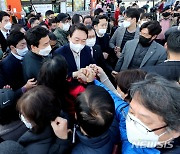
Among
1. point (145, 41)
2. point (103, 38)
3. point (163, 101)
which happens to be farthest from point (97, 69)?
point (103, 38)

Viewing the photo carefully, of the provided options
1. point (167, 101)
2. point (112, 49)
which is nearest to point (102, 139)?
point (167, 101)

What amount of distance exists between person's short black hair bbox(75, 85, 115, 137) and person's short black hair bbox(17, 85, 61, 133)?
0.66ft

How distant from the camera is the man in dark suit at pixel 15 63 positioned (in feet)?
7.18

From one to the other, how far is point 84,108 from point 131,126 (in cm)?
29

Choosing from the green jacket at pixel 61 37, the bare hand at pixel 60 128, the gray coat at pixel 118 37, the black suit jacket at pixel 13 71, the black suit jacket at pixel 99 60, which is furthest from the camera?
the green jacket at pixel 61 37

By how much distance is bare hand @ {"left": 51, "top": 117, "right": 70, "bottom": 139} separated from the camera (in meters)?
1.19

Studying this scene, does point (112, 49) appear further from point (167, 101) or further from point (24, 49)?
point (167, 101)

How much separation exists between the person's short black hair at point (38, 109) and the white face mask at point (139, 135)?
0.47m

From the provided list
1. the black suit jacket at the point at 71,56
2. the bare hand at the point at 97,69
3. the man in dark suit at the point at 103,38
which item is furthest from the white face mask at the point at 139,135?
the man in dark suit at the point at 103,38

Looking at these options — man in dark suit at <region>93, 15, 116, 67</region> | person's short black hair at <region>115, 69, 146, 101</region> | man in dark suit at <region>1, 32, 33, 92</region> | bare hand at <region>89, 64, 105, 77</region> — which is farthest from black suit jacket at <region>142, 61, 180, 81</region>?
man in dark suit at <region>93, 15, 116, 67</region>

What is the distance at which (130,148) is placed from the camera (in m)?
1.12

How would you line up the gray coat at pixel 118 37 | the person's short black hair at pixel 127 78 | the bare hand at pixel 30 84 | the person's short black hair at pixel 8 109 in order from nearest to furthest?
the person's short black hair at pixel 8 109, the person's short black hair at pixel 127 78, the bare hand at pixel 30 84, the gray coat at pixel 118 37

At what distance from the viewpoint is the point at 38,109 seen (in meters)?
1.20

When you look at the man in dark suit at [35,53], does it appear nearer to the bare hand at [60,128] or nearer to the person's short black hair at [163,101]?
the bare hand at [60,128]
